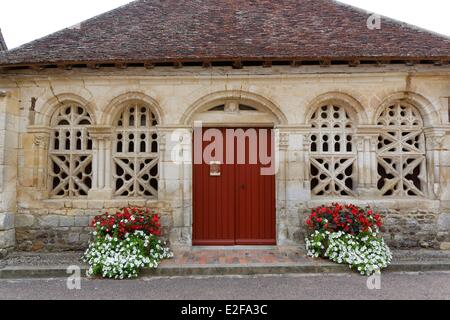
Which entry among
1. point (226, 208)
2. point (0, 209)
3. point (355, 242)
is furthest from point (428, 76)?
point (0, 209)

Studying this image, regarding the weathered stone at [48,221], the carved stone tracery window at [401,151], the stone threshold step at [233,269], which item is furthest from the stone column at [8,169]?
the carved stone tracery window at [401,151]

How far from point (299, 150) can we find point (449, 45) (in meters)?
3.49

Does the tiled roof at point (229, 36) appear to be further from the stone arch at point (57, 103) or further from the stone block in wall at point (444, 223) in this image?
the stone block in wall at point (444, 223)

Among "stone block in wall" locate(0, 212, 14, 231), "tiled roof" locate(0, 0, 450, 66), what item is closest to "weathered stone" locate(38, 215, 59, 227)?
"stone block in wall" locate(0, 212, 14, 231)

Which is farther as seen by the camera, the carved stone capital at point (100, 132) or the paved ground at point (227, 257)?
the carved stone capital at point (100, 132)

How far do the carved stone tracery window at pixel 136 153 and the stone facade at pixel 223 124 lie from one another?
14 centimetres

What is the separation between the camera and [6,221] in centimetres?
494

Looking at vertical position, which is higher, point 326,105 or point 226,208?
point 326,105

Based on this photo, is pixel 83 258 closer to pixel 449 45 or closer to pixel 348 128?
pixel 348 128

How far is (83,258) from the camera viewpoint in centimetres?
475

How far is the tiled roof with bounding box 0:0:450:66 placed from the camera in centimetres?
496

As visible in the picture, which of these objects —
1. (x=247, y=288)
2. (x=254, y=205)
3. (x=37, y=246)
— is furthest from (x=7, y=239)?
(x=254, y=205)

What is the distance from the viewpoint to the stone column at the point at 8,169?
493cm

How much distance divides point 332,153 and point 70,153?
5.09 meters
